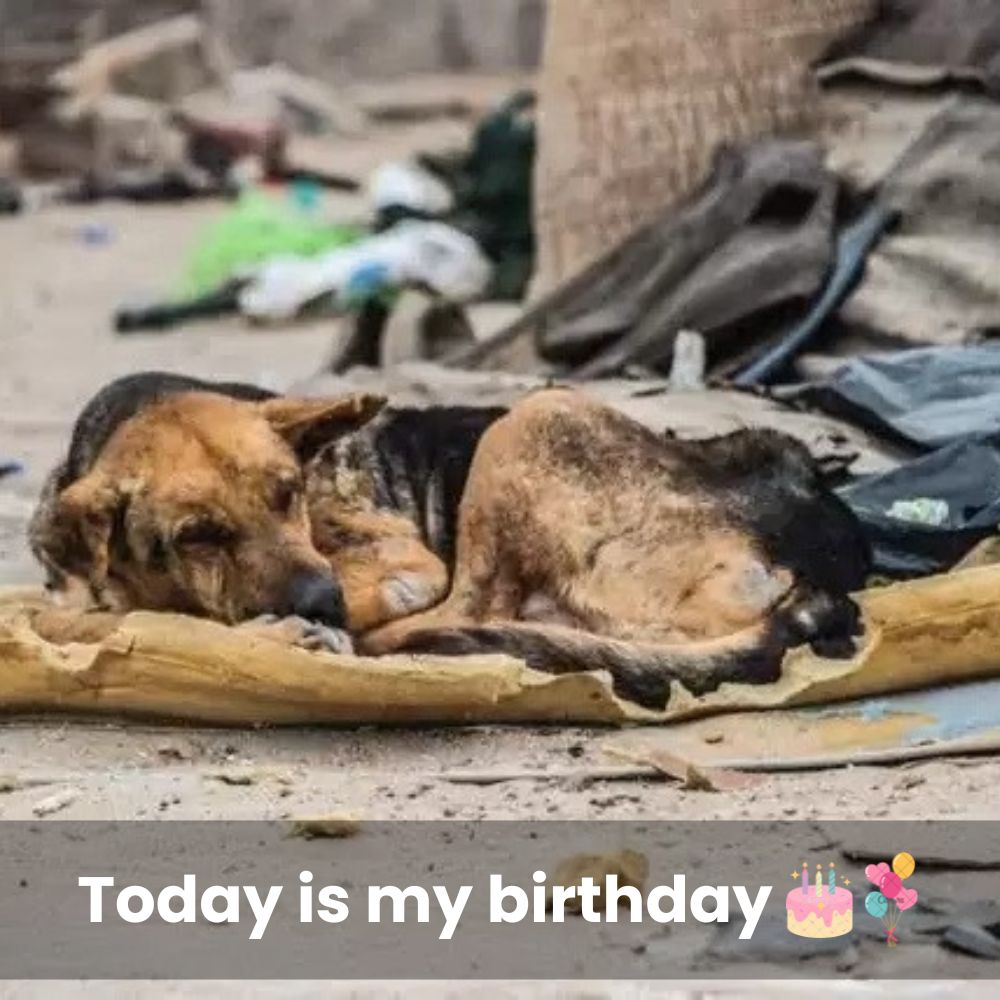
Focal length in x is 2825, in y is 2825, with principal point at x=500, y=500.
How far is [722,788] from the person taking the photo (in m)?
5.06

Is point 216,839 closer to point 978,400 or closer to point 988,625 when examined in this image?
point 988,625

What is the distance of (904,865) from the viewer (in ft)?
14.8

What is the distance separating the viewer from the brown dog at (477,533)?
561 cm

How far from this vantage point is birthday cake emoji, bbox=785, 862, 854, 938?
4219mm

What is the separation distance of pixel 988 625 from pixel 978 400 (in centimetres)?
134

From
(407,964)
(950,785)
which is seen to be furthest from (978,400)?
(407,964)

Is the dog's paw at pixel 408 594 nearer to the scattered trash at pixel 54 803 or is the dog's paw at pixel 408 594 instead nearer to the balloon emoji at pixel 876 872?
the scattered trash at pixel 54 803

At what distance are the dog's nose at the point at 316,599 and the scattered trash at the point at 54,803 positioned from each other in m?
0.68

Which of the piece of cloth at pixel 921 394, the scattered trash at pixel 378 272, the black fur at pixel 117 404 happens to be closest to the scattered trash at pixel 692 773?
the black fur at pixel 117 404

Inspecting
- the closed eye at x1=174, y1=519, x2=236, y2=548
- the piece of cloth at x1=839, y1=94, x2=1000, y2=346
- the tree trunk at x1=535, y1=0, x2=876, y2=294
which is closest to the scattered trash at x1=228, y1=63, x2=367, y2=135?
the tree trunk at x1=535, y1=0, x2=876, y2=294

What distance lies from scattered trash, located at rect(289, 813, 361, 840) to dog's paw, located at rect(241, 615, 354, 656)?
693mm

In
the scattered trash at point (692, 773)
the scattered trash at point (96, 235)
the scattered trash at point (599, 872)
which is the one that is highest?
Answer: the scattered trash at point (599, 872)

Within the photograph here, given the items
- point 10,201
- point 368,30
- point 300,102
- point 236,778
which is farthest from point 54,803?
point 368,30

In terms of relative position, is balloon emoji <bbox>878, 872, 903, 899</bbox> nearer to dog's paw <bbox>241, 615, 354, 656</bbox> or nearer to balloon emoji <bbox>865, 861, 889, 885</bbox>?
balloon emoji <bbox>865, 861, 889, 885</bbox>
